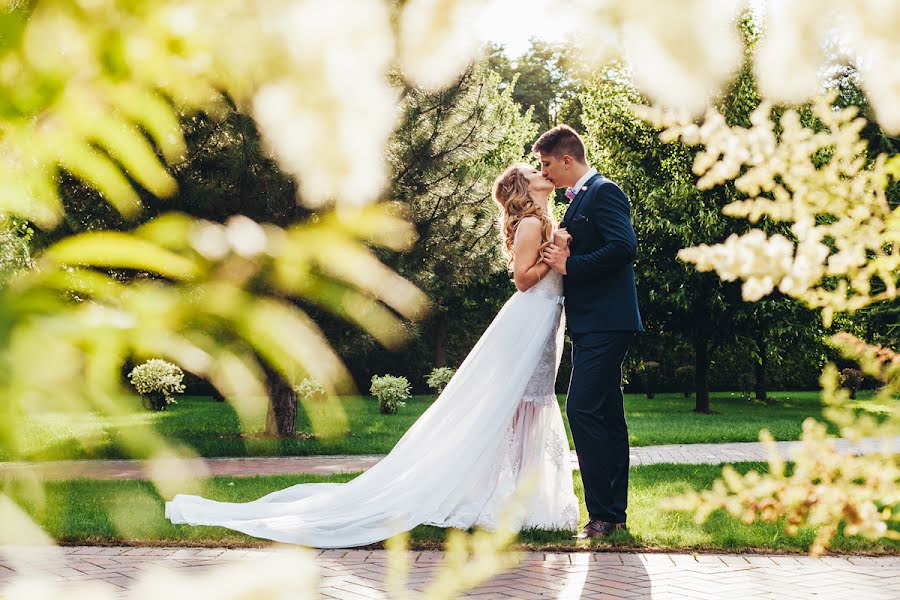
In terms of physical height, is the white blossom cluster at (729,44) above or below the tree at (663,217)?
below

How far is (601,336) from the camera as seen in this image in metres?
5.31

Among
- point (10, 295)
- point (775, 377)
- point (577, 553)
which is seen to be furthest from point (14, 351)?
point (775, 377)

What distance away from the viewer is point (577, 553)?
4953 mm

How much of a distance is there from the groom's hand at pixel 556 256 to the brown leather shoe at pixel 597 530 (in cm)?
159

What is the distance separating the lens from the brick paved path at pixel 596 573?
13.7ft

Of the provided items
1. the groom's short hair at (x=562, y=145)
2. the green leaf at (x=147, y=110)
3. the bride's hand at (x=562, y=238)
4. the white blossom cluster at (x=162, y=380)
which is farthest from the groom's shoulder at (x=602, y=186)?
the white blossom cluster at (x=162, y=380)

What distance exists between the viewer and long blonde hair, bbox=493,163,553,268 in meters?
5.73

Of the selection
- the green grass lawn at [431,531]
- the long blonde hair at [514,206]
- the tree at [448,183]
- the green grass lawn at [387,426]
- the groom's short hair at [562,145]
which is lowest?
the green grass lawn at [431,531]

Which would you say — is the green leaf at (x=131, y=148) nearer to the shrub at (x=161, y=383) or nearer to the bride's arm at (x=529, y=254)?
the bride's arm at (x=529, y=254)

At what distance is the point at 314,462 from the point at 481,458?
4099mm

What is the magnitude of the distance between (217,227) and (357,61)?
233 mm

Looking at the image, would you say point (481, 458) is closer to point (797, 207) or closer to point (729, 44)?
point (797, 207)

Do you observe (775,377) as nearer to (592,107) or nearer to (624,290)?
(592,107)

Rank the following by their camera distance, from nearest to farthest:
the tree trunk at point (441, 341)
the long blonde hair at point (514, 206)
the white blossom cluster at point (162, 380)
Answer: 1. the long blonde hair at point (514, 206)
2. the white blossom cluster at point (162, 380)
3. the tree trunk at point (441, 341)
